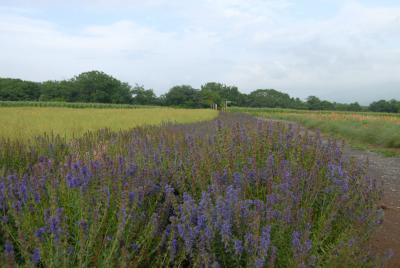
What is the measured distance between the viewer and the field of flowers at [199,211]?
5.48 feet

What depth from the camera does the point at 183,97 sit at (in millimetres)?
77812

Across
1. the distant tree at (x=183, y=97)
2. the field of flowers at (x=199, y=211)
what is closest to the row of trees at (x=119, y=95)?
the distant tree at (x=183, y=97)

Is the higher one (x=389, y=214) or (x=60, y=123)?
(x=60, y=123)

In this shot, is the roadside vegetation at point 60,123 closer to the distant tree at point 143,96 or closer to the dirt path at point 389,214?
the dirt path at point 389,214

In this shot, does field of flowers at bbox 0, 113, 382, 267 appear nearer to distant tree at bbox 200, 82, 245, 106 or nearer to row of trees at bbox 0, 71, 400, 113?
row of trees at bbox 0, 71, 400, 113

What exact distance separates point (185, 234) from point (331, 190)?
1468mm

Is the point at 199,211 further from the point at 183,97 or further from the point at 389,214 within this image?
the point at 183,97

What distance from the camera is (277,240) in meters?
1.89

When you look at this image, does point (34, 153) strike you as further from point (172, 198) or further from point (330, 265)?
point (330, 265)

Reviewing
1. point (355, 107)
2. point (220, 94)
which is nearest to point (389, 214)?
point (355, 107)

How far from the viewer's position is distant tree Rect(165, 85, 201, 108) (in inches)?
3036

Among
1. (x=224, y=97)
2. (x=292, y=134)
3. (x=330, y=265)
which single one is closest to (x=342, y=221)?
(x=330, y=265)

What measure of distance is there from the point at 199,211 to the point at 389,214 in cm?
287

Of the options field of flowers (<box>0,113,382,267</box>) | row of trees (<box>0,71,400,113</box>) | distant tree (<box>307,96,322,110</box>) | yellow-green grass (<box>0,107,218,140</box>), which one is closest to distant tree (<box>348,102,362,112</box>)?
row of trees (<box>0,71,400,113</box>)
